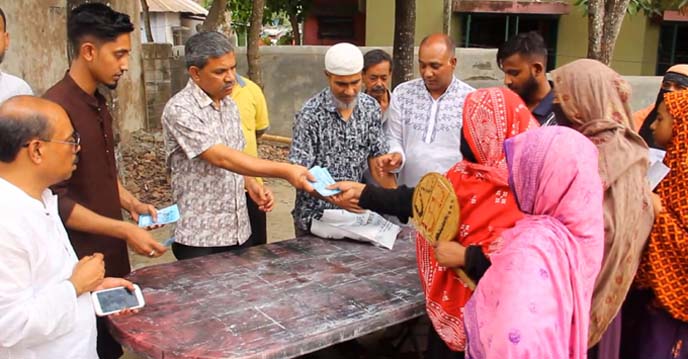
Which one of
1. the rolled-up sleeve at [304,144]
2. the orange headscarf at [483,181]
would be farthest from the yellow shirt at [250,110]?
the orange headscarf at [483,181]

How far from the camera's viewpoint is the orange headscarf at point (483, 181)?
2.15 meters

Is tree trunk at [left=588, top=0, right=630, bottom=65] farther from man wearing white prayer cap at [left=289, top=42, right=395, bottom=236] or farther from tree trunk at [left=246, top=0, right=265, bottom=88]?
man wearing white prayer cap at [left=289, top=42, right=395, bottom=236]

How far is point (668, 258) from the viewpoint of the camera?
2252 millimetres

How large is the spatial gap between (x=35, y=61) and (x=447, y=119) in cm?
495

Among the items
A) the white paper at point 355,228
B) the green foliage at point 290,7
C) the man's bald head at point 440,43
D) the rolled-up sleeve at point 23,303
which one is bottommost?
the white paper at point 355,228

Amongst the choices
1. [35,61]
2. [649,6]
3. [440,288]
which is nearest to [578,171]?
[440,288]

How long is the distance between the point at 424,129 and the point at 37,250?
2298 millimetres

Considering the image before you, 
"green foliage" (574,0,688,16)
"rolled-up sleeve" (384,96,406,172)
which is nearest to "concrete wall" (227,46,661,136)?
"green foliage" (574,0,688,16)

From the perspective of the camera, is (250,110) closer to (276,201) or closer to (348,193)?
(348,193)

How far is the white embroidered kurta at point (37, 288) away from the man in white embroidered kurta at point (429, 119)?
1.93 metres

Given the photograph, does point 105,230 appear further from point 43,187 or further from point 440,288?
point 440,288

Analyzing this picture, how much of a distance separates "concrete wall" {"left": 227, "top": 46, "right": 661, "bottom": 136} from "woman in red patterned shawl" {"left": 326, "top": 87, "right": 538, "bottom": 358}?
6509mm

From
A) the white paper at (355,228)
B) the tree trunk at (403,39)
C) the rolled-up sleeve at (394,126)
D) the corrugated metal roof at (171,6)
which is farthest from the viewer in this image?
the corrugated metal roof at (171,6)

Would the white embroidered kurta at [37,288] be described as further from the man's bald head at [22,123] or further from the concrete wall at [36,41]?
the concrete wall at [36,41]
